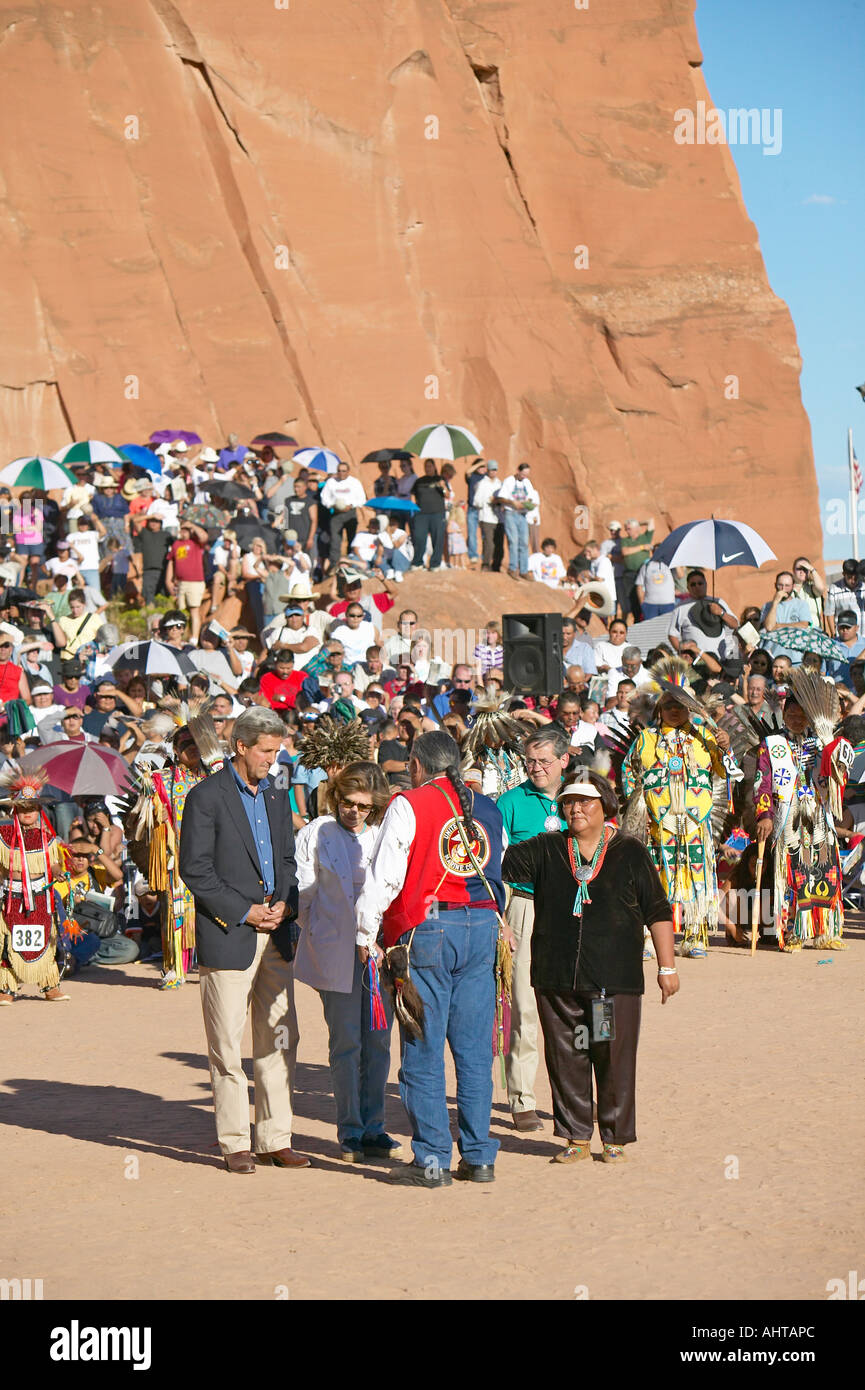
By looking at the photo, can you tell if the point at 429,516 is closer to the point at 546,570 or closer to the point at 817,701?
the point at 546,570

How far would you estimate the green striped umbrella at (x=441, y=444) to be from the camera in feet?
82.9

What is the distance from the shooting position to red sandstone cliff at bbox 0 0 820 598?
33.4 m

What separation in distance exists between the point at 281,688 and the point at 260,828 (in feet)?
32.0

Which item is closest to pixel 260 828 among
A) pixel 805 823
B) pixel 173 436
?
pixel 805 823

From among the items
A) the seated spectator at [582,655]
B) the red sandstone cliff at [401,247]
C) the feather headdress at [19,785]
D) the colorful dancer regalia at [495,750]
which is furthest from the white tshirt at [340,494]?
the colorful dancer regalia at [495,750]

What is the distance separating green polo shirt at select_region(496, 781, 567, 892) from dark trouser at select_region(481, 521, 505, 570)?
17369 mm

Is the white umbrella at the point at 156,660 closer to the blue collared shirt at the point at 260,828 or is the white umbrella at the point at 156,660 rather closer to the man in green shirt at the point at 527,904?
the man in green shirt at the point at 527,904

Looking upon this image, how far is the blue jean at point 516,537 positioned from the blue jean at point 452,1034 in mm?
18418

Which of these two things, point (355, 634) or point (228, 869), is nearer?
point (228, 869)

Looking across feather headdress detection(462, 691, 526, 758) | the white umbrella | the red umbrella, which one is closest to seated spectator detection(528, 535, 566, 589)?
the white umbrella

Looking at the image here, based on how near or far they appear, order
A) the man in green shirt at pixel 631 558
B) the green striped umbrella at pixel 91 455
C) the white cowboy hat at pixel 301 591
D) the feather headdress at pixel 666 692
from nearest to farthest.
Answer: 1. the feather headdress at pixel 666 692
2. the white cowboy hat at pixel 301 591
3. the green striped umbrella at pixel 91 455
4. the man in green shirt at pixel 631 558

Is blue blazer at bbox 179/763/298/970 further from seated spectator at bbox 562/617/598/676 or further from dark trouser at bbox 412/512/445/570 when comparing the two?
dark trouser at bbox 412/512/445/570

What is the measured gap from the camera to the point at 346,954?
7.77 meters

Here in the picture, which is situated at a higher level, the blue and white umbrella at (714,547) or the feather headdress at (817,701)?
the blue and white umbrella at (714,547)
